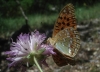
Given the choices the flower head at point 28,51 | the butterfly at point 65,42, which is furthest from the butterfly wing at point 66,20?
the flower head at point 28,51

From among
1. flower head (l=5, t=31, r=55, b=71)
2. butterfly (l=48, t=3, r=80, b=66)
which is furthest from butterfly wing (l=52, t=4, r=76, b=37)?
flower head (l=5, t=31, r=55, b=71)

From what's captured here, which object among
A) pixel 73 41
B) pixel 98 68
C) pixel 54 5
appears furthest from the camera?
pixel 54 5

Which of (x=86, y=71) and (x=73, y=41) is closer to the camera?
(x=73, y=41)

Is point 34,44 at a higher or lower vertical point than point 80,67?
higher

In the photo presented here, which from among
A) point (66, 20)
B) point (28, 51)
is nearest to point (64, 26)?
point (66, 20)

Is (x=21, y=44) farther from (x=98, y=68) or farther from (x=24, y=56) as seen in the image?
(x=98, y=68)

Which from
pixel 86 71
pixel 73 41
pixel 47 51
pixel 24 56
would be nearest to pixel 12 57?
pixel 24 56
